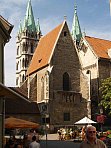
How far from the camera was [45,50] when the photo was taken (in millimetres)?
40875

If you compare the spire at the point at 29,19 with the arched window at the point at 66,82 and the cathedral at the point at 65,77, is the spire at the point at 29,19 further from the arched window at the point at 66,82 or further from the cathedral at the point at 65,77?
the arched window at the point at 66,82

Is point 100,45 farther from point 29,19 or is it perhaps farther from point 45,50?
point 29,19

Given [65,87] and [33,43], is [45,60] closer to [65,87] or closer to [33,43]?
[65,87]

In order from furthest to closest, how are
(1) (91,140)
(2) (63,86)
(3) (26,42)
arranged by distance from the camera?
(3) (26,42) < (2) (63,86) < (1) (91,140)

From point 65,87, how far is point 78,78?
2.34m

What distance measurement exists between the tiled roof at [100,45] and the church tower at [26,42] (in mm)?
26467

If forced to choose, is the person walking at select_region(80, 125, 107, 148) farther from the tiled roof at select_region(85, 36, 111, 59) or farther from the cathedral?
the tiled roof at select_region(85, 36, 111, 59)

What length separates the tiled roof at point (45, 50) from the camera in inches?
1524

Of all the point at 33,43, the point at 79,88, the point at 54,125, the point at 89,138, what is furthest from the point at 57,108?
the point at 33,43

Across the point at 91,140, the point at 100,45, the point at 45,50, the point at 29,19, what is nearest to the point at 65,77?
the point at 45,50

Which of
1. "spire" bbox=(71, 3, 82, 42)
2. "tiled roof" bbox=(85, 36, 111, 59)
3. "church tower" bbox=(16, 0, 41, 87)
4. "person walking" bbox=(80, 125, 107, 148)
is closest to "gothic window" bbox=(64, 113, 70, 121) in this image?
"tiled roof" bbox=(85, 36, 111, 59)

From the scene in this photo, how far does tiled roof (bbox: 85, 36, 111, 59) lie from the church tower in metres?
26.5

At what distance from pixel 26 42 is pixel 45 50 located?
3314 centimetres

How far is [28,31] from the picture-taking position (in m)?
74.9
